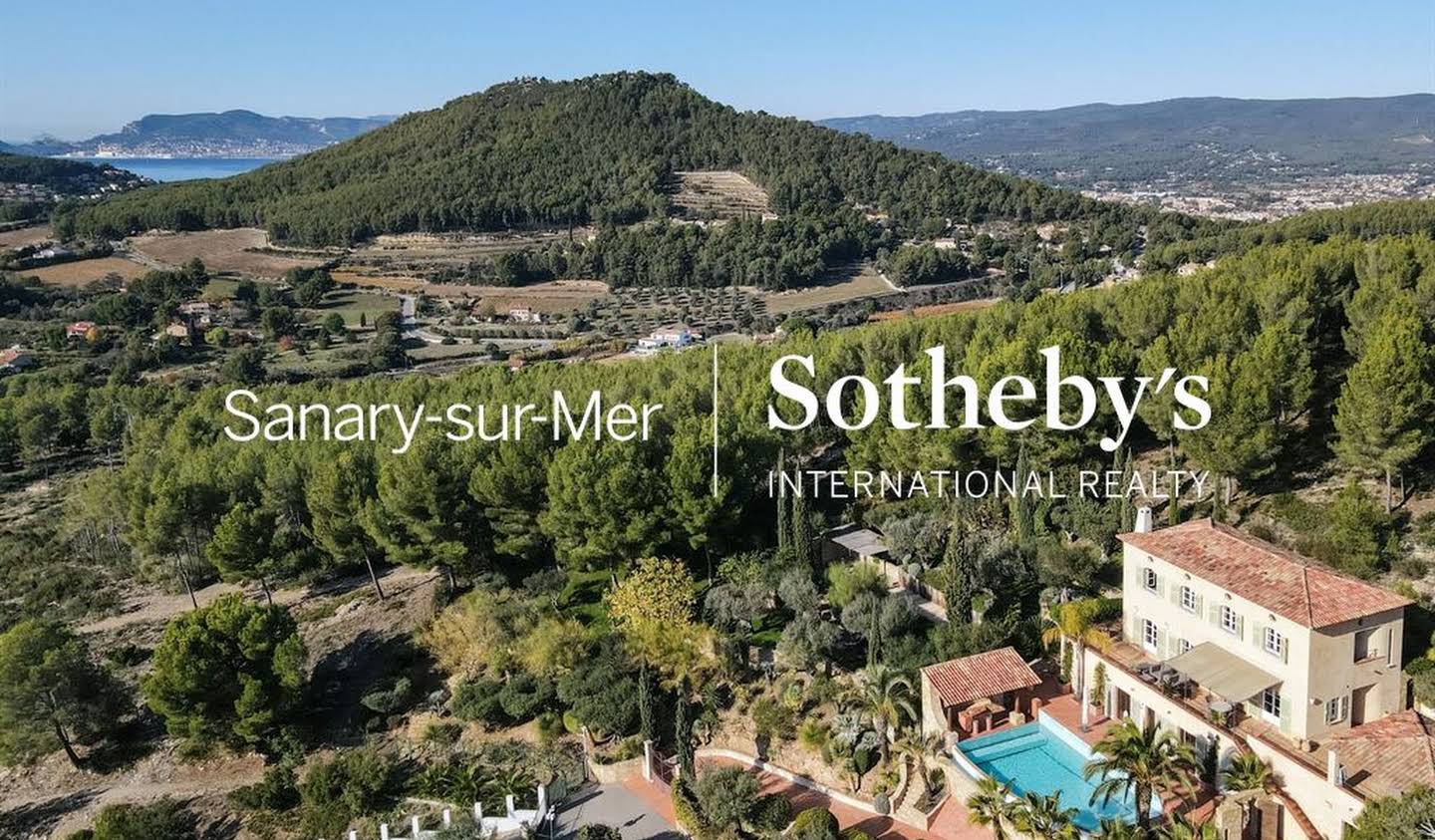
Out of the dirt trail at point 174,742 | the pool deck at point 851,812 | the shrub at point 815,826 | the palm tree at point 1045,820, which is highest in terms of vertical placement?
the palm tree at point 1045,820

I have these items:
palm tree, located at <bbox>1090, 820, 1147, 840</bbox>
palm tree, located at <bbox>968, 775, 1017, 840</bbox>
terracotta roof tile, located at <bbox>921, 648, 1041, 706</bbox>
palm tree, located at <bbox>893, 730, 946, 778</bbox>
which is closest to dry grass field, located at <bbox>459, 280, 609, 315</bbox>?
terracotta roof tile, located at <bbox>921, 648, 1041, 706</bbox>

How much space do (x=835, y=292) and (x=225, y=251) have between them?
58486mm

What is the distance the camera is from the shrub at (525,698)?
870 inches

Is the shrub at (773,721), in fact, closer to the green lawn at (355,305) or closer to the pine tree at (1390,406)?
the pine tree at (1390,406)

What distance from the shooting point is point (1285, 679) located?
1566cm

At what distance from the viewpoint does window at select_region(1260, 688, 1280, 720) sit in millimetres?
15863

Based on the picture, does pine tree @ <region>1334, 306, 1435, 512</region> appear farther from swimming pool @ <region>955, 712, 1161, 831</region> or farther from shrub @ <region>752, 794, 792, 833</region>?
shrub @ <region>752, 794, 792, 833</region>

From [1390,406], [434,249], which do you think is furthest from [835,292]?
[1390,406]

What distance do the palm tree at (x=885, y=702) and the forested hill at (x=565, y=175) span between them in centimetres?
7151

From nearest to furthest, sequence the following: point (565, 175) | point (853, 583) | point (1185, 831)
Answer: point (1185, 831), point (853, 583), point (565, 175)

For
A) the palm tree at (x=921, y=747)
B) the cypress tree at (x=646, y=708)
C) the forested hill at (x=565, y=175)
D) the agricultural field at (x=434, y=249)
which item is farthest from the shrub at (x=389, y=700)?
the forested hill at (x=565, y=175)

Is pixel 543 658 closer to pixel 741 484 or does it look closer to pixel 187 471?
pixel 741 484

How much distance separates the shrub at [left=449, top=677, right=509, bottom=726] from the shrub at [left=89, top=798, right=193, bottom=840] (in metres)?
5.69

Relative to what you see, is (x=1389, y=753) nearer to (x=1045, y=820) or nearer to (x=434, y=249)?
(x=1045, y=820)
